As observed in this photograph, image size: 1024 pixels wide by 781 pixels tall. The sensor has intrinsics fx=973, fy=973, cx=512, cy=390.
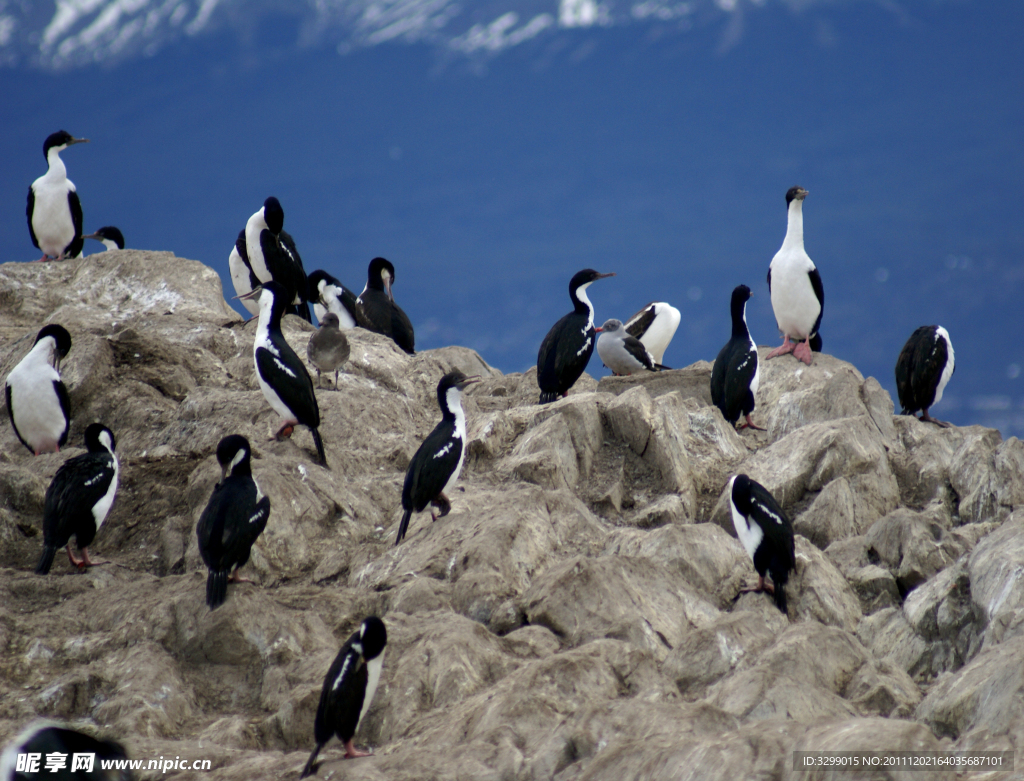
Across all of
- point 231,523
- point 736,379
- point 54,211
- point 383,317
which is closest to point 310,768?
point 231,523

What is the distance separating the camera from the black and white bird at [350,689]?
16.9 feet

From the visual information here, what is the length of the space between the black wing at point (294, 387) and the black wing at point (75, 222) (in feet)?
28.0

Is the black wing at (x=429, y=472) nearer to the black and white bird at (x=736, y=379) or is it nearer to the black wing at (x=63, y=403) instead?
the black wing at (x=63, y=403)

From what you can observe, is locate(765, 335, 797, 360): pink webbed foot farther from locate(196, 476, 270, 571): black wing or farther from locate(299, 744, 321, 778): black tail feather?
locate(299, 744, 321, 778): black tail feather

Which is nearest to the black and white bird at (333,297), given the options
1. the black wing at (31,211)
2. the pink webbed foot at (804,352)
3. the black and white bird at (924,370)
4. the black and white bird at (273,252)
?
the black and white bird at (273,252)

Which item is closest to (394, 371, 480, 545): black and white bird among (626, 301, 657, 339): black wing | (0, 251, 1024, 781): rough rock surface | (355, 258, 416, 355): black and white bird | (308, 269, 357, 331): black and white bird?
(0, 251, 1024, 781): rough rock surface

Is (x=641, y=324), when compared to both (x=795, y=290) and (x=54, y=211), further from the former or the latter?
(x=54, y=211)

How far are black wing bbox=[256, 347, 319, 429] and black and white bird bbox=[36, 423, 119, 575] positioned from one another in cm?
162

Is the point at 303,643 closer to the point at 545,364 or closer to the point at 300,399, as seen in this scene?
the point at 300,399

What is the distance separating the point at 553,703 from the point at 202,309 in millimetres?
9853

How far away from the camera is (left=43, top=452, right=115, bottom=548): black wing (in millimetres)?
7648

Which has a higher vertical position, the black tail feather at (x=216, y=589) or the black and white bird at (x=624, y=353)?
the black tail feather at (x=216, y=589)

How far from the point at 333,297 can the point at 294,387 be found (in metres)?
7.69

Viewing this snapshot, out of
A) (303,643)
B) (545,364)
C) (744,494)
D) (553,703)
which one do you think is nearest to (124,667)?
(303,643)
